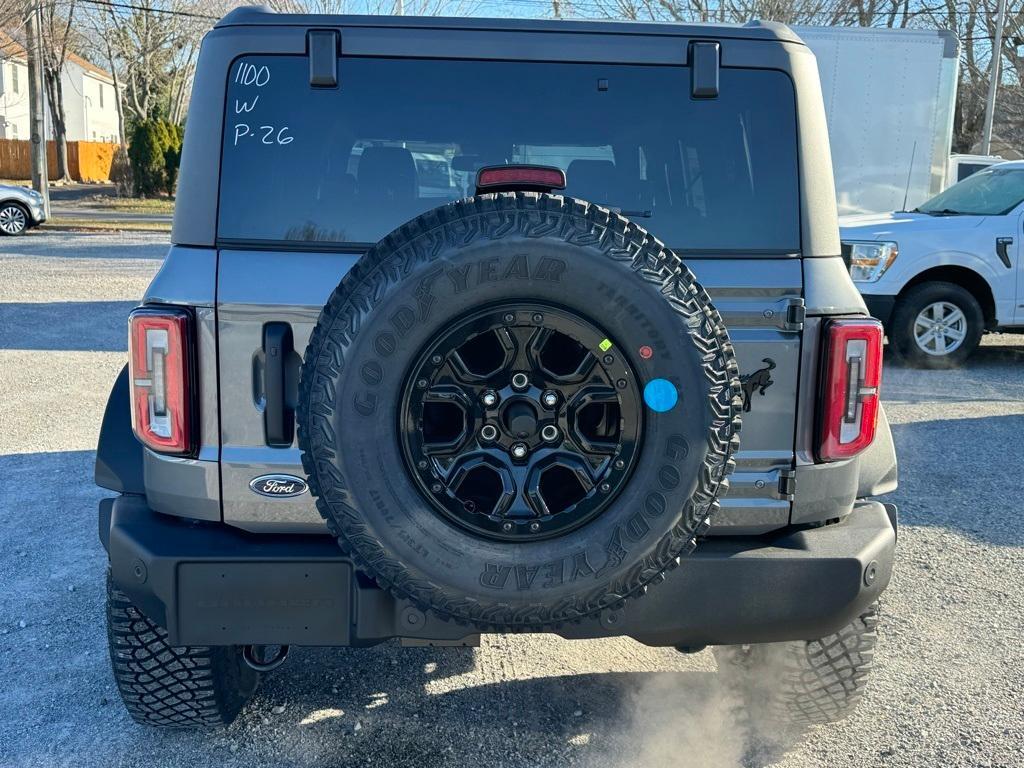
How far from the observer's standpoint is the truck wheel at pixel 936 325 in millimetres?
8727

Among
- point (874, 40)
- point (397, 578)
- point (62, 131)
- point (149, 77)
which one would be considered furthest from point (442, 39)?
point (149, 77)

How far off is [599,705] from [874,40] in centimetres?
1055

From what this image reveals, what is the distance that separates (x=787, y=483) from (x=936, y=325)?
700cm

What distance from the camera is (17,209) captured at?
63.8 ft

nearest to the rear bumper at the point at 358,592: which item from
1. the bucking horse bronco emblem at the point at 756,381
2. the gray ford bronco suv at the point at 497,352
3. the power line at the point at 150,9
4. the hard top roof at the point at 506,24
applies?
A: the gray ford bronco suv at the point at 497,352

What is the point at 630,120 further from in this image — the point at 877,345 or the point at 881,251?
the point at 881,251

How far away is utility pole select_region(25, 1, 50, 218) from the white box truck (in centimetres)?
1866

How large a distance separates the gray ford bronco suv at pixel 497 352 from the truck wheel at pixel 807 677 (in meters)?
0.40

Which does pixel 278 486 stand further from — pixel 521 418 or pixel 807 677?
pixel 807 677

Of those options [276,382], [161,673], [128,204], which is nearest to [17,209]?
[128,204]

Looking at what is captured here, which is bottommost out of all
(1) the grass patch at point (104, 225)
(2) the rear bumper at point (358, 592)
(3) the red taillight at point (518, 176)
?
(1) the grass patch at point (104, 225)

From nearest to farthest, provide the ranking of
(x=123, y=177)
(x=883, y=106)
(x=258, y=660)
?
(x=258, y=660)
(x=883, y=106)
(x=123, y=177)

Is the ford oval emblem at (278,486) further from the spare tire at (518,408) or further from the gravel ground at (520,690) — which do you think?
the gravel ground at (520,690)

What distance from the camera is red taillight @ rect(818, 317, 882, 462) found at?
2.53 m
